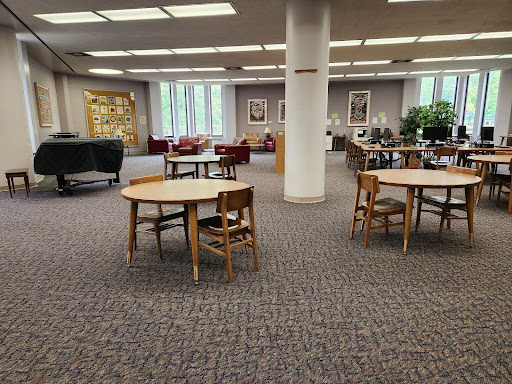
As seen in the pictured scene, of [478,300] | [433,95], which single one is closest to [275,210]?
[478,300]

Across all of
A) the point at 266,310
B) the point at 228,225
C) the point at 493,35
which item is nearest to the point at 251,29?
the point at 228,225

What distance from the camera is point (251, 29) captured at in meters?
6.84

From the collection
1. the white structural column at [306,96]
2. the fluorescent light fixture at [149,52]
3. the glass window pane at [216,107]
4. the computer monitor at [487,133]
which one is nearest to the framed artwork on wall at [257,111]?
the glass window pane at [216,107]

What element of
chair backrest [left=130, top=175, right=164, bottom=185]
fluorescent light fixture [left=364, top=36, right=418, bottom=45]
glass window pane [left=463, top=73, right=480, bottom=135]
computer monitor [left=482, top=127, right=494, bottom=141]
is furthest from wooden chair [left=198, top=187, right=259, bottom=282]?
glass window pane [left=463, top=73, right=480, bottom=135]

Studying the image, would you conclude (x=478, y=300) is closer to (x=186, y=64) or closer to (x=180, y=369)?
(x=180, y=369)

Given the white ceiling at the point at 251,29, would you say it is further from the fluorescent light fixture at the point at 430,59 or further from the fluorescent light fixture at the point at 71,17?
the fluorescent light fixture at the point at 430,59

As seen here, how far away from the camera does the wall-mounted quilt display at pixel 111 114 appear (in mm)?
13367

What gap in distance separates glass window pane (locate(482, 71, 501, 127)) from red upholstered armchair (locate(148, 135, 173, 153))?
13460 millimetres

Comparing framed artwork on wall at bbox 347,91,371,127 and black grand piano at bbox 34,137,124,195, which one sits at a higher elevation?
framed artwork on wall at bbox 347,91,371,127

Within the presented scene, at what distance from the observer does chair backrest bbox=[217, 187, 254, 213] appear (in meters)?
2.69

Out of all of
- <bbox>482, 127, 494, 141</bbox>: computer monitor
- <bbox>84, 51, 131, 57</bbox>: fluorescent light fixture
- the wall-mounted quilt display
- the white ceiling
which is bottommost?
<bbox>482, 127, 494, 141</bbox>: computer monitor

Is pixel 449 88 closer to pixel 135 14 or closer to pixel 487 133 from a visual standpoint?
pixel 487 133

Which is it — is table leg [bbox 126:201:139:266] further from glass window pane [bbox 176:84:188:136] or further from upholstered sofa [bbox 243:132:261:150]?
glass window pane [bbox 176:84:188:136]

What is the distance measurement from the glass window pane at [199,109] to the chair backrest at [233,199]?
15.1 meters
